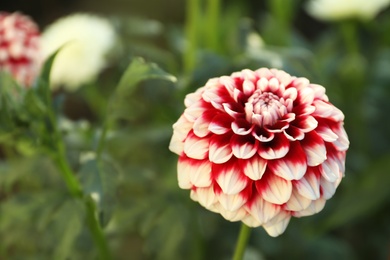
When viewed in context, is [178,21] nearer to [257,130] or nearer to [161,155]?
[161,155]

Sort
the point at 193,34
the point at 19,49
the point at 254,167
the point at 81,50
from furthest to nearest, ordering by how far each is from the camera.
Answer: the point at 81,50 → the point at 193,34 → the point at 19,49 → the point at 254,167

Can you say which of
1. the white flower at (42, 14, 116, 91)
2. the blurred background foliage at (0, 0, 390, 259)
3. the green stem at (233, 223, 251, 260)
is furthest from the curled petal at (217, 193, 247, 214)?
the white flower at (42, 14, 116, 91)

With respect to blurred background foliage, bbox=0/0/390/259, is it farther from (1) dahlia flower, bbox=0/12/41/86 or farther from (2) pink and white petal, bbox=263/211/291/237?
(2) pink and white petal, bbox=263/211/291/237

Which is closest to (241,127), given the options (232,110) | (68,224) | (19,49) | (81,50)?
(232,110)

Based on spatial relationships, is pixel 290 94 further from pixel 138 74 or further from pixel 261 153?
pixel 138 74

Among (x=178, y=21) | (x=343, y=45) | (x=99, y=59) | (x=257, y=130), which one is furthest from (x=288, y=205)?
(x=178, y=21)
